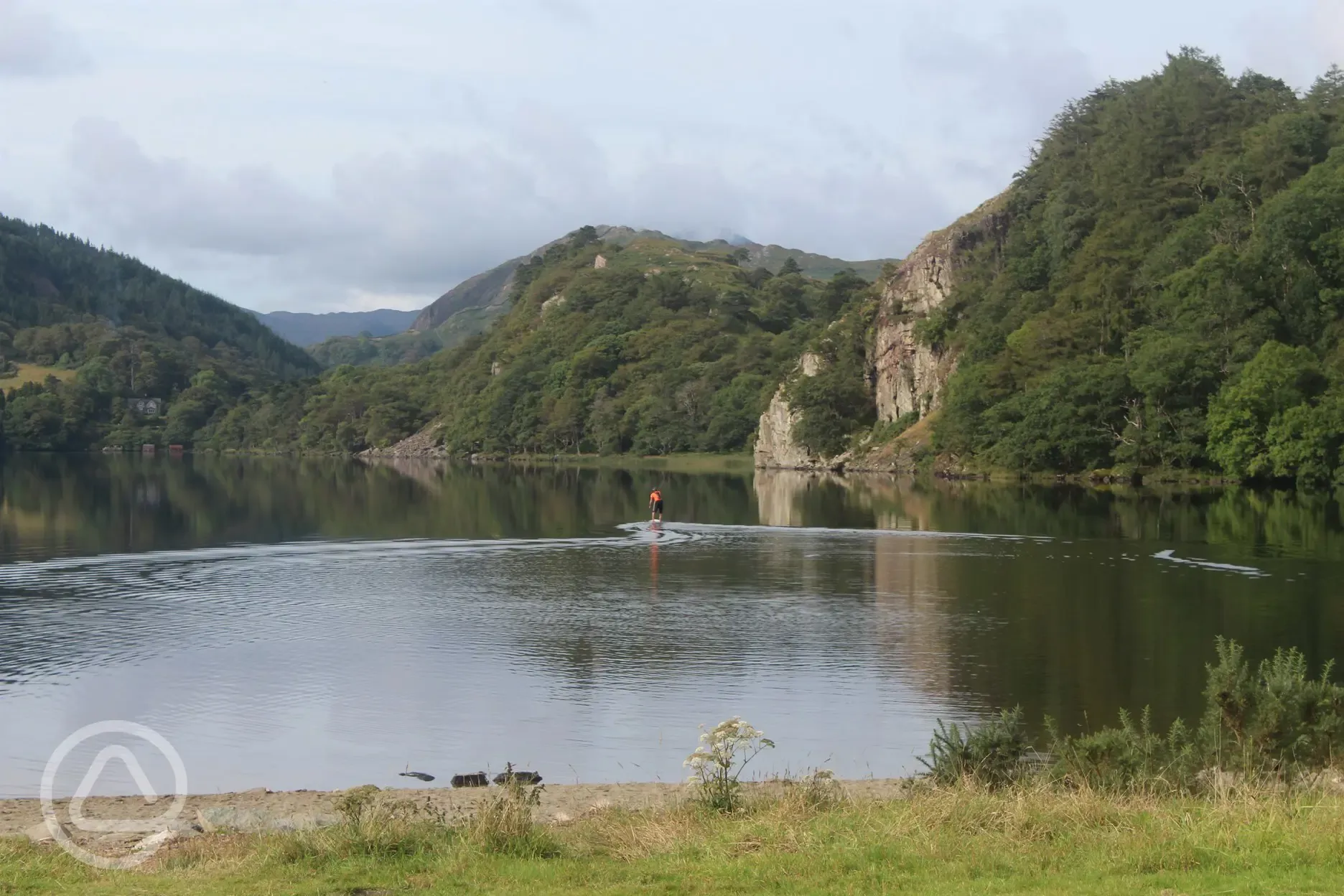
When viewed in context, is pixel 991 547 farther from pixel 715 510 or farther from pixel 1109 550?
pixel 715 510

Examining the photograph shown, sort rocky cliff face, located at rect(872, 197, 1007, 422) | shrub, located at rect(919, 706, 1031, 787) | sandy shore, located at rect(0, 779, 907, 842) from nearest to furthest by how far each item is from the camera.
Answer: shrub, located at rect(919, 706, 1031, 787), sandy shore, located at rect(0, 779, 907, 842), rocky cliff face, located at rect(872, 197, 1007, 422)

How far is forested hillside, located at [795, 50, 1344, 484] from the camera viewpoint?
3602 inches

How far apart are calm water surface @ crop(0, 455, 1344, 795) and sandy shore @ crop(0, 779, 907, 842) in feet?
4.29

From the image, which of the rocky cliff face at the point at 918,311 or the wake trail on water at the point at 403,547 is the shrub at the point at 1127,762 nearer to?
the wake trail on water at the point at 403,547

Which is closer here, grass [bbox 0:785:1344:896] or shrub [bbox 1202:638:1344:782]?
grass [bbox 0:785:1344:896]

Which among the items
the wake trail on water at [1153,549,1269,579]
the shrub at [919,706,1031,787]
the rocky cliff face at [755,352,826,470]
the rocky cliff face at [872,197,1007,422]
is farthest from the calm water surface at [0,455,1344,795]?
the rocky cliff face at [755,352,826,470]

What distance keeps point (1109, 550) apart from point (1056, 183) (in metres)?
105

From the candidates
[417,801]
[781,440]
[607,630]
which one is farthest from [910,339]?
[417,801]

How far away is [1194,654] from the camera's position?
93.2 feet

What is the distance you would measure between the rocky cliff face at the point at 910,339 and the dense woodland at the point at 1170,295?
9.13ft

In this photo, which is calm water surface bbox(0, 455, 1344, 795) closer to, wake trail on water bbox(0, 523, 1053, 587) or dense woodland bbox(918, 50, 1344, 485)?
wake trail on water bbox(0, 523, 1053, 587)

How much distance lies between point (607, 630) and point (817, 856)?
2117cm

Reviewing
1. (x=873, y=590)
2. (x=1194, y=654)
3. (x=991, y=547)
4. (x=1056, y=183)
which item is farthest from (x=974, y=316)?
(x=1194, y=654)

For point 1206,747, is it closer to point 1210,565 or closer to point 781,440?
point 1210,565
